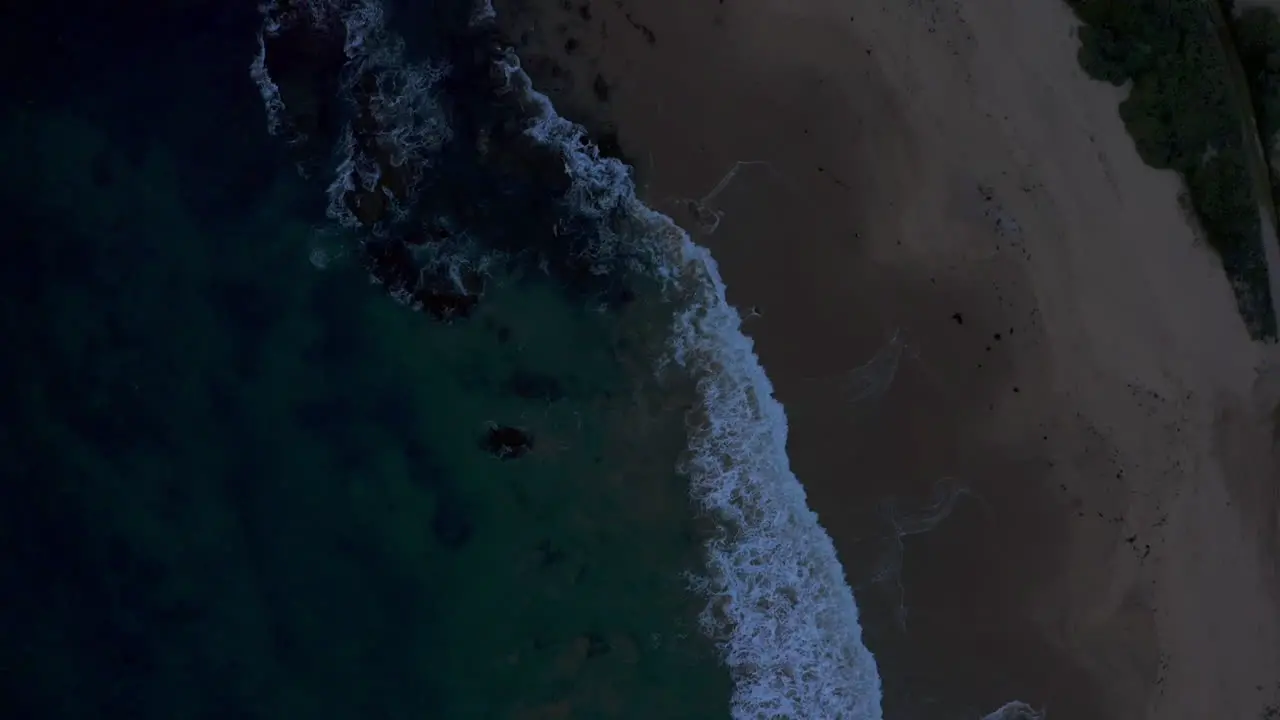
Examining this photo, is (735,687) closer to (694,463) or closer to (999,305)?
(694,463)

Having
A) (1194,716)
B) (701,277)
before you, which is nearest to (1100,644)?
(1194,716)

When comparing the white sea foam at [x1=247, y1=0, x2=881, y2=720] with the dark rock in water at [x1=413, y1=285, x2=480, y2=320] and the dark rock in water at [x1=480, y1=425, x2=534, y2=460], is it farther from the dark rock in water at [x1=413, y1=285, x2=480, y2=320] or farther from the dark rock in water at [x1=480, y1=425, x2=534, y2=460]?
the dark rock in water at [x1=480, y1=425, x2=534, y2=460]

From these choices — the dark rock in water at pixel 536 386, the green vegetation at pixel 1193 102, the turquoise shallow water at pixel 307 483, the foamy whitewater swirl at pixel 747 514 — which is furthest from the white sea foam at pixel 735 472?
the green vegetation at pixel 1193 102

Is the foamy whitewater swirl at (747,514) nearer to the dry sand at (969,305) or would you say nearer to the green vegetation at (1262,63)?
the dry sand at (969,305)

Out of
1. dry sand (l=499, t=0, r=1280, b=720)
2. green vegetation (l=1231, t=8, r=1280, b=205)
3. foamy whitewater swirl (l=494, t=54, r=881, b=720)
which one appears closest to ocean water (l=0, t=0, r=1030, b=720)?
foamy whitewater swirl (l=494, t=54, r=881, b=720)

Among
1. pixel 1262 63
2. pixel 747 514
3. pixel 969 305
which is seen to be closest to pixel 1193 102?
pixel 1262 63

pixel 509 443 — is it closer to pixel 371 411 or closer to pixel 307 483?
pixel 371 411
